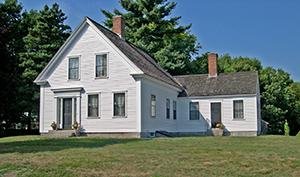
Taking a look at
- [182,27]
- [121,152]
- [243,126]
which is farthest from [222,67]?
[121,152]

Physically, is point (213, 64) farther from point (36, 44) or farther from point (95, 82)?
point (36, 44)

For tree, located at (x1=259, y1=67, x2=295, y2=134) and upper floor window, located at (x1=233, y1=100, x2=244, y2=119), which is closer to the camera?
upper floor window, located at (x1=233, y1=100, x2=244, y2=119)

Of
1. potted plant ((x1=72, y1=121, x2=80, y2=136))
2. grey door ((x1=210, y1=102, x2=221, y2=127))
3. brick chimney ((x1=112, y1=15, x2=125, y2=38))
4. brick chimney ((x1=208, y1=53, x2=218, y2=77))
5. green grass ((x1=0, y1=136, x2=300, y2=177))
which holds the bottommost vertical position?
green grass ((x1=0, y1=136, x2=300, y2=177))

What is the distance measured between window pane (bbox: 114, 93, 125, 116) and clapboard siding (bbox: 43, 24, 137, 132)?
0.97ft

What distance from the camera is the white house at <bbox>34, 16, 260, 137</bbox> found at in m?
26.2

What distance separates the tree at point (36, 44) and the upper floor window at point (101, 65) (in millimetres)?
13947

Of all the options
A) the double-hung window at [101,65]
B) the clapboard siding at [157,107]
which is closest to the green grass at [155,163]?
the clapboard siding at [157,107]

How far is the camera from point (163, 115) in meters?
29.6

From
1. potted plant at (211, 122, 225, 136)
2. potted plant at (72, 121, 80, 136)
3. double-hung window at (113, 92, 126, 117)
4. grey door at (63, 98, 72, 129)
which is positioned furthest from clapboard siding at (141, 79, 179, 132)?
grey door at (63, 98, 72, 129)

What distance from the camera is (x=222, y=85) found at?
32875mm

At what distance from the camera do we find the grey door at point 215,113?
32062 mm

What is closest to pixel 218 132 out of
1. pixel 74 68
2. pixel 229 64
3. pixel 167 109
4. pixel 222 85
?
pixel 222 85

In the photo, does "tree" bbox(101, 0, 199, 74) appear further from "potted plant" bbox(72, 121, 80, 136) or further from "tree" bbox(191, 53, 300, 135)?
"potted plant" bbox(72, 121, 80, 136)

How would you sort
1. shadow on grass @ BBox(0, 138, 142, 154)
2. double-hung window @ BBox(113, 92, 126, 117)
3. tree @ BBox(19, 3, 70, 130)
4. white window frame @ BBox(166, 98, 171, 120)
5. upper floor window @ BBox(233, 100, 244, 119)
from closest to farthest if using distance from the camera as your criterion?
shadow on grass @ BBox(0, 138, 142, 154)
double-hung window @ BBox(113, 92, 126, 117)
white window frame @ BBox(166, 98, 171, 120)
upper floor window @ BBox(233, 100, 244, 119)
tree @ BBox(19, 3, 70, 130)
